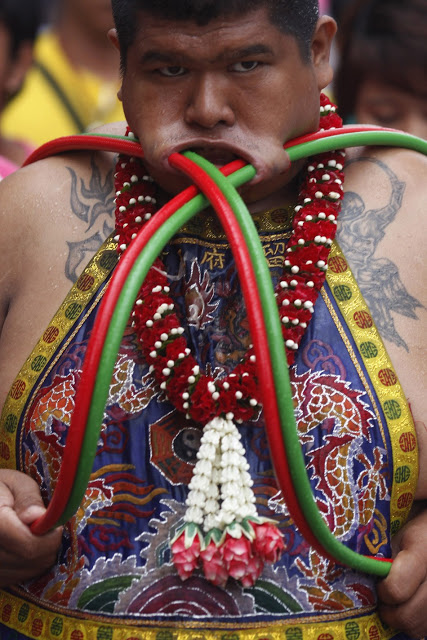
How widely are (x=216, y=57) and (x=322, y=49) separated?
271 mm

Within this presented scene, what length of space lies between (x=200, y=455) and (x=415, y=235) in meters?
0.56

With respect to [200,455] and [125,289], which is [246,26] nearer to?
[125,289]

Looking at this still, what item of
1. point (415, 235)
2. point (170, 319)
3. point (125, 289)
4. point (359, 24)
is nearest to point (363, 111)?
point (359, 24)

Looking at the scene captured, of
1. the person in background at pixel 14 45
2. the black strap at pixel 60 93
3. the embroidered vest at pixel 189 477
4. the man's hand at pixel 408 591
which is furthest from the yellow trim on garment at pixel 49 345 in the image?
the black strap at pixel 60 93

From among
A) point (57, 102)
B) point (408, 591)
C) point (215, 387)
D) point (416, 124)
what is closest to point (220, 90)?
point (215, 387)

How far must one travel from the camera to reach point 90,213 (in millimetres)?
1867

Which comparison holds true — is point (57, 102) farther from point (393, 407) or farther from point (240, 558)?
point (240, 558)

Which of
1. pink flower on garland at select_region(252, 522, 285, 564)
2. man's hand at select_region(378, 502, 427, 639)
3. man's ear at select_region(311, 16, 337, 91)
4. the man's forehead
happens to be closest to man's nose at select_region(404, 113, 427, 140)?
man's ear at select_region(311, 16, 337, 91)

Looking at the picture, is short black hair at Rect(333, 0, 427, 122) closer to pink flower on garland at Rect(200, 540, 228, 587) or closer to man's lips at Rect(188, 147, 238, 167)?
man's lips at Rect(188, 147, 238, 167)

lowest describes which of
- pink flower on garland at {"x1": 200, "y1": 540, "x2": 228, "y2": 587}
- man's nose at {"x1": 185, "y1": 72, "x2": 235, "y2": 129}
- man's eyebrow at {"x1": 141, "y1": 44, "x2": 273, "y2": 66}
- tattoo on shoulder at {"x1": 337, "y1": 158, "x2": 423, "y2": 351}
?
pink flower on garland at {"x1": 200, "y1": 540, "x2": 228, "y2": 587}

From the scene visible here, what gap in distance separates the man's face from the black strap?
2291 mm

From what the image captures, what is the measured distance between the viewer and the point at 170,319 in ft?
5.57

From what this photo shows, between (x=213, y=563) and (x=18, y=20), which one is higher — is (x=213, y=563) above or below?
below

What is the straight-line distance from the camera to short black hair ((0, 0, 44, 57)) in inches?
131
